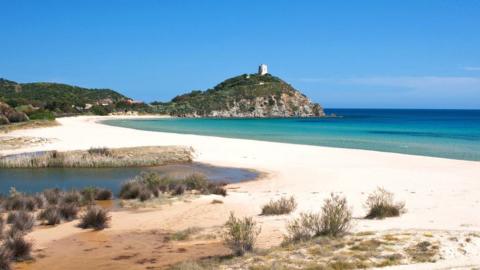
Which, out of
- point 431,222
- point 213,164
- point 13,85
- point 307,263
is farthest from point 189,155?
point 13,85

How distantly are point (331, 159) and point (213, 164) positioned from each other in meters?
6.49

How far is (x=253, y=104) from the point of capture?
134 meters

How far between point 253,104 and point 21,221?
123213 millimetres

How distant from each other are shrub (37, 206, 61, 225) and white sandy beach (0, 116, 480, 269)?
1.27 feet

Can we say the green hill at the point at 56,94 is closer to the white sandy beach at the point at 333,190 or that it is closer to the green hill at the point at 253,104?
the green hill at the point at 253,104

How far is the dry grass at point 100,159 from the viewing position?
24.1 m

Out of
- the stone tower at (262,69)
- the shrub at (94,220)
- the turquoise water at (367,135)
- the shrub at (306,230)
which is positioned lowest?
the turquoise water at (367,135)

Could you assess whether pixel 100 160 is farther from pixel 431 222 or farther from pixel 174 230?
pixel 431 222

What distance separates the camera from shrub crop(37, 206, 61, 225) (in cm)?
1215

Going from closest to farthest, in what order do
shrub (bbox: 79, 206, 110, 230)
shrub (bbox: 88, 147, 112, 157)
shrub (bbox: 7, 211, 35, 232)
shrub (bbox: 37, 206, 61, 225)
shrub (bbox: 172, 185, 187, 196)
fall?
shrub (bbox: 7, 211, 35, 232), shrub (bbox: 79, 206, 110, 230), shrub (bbox: 37, 206, 61, 225), shrub (bbox: 172, 185, 187, 196), shrub (bbox: 88, 147, 112, 157)

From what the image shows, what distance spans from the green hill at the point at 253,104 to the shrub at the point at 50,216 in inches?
4579

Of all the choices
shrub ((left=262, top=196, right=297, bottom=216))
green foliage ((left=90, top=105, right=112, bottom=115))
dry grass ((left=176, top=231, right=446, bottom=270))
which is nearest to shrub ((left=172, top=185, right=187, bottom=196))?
shrub ((left=262, top=196, right=297, bottom=216))

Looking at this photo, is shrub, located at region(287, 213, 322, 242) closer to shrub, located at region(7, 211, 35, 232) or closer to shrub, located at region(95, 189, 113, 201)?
shrub, located at region(7, 211, 35, 232)

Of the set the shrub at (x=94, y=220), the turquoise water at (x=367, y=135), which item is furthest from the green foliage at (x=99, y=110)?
the shrub at (x=94, y=220)
